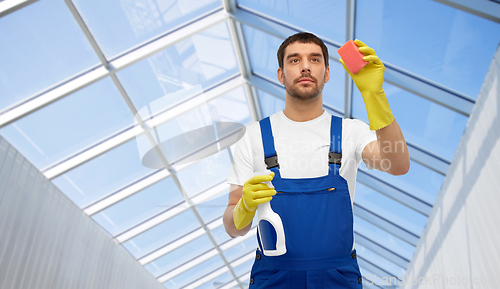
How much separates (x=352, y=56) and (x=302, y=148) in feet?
1.46

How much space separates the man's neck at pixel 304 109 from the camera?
178 centimetres

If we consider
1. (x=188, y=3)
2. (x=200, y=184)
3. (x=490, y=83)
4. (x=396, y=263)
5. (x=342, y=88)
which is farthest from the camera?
(x=396, y=263)

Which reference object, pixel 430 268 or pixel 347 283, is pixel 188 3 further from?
pixel 430 268

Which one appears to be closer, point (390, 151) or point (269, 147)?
point (390, 151)

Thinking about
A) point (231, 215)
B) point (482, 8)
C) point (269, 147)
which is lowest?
point (231, 215)

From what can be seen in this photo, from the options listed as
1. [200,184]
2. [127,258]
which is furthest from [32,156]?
[200,184]

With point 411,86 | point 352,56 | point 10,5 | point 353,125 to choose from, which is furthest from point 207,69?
point 411,86

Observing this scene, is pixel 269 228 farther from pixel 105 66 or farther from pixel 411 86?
pixel 105 66

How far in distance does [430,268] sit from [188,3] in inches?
272

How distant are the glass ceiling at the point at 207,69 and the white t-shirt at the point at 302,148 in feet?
5.22

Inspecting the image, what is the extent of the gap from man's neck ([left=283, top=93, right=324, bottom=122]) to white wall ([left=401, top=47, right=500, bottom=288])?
12.3 feet

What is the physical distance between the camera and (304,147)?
168 centimetres

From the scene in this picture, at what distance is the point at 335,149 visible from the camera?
1656 mm

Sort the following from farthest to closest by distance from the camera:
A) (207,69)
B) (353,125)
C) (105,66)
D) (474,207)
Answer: (105,66) → (474,207) → (207,69) → (353,125)
